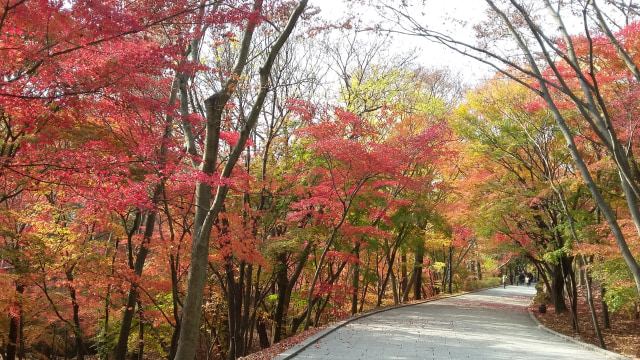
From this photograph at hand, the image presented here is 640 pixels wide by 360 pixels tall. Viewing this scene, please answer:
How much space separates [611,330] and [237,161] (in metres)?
12.7

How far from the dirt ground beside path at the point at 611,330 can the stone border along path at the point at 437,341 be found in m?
1.01

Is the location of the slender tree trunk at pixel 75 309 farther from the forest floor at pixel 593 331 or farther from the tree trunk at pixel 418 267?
the tree trunk at pixel 418 267

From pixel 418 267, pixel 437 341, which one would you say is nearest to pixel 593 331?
pixel 437 341

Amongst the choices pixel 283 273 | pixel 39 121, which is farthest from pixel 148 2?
pixel 283 273

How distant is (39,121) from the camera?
7.41 meters

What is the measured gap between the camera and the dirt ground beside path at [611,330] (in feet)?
36.9

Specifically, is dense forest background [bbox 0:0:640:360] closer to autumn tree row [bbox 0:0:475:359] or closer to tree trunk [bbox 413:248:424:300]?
autumn tree row [bbox 0:0:475:359]

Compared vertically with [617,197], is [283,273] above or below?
below

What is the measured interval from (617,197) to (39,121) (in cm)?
1280

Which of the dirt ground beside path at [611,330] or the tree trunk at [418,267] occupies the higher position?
the tree trunk at [418,267]

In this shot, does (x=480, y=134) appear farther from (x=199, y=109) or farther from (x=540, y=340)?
(x=199, y=109)

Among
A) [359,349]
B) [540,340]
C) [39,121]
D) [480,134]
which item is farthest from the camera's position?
[480,134]

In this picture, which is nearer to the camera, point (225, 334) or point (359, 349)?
point (359, 349)

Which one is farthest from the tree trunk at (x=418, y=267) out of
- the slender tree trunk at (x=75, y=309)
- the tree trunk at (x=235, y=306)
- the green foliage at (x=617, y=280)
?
the slender tree trunk at (x=75, y=309)
